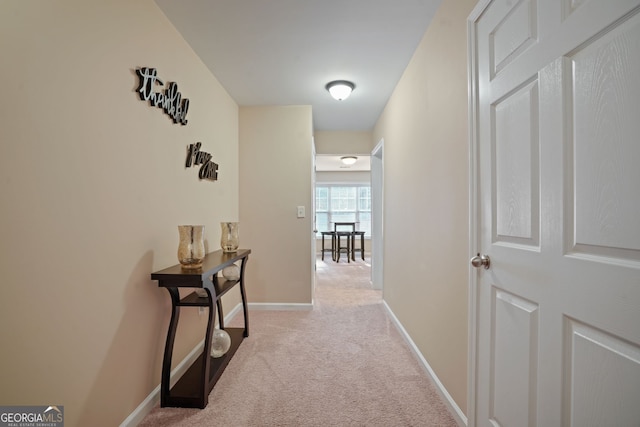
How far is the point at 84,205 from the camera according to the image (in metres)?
1.25

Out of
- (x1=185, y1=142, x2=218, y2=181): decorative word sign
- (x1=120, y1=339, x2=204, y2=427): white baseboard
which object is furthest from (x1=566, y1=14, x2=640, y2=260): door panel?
(x1=185, y1=142, x2=218, y2=181): decorative word sign

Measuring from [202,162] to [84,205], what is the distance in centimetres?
129

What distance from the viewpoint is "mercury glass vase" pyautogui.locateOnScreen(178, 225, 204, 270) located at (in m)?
1.79

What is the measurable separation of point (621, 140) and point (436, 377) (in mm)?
1689

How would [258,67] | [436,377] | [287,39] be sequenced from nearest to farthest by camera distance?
[436,377], [287,39], [258,67]

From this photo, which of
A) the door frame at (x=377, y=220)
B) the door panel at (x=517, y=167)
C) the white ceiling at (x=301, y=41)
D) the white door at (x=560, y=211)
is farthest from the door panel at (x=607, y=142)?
the door frame at (x=377, y=220)

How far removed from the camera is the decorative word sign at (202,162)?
2.25 m

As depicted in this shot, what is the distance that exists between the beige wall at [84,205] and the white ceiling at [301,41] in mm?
314

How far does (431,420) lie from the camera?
1610mm

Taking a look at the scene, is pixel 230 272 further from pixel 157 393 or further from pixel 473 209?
pixel 473 209

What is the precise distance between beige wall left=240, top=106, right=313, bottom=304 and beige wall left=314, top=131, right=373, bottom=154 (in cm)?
106

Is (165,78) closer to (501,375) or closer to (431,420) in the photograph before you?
(501,375)

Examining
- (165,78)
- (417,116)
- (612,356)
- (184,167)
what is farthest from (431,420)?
(165,78)

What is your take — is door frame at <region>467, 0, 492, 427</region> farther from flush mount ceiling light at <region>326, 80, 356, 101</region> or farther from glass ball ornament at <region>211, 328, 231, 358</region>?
glass ball ornament at <region>211, 328, 231, 358</region>
